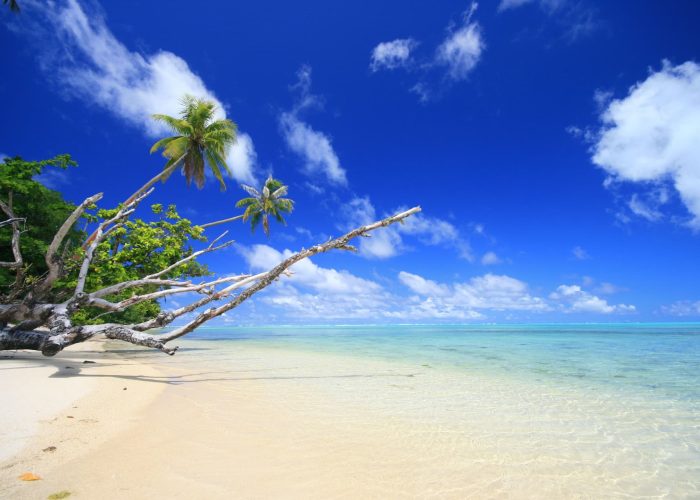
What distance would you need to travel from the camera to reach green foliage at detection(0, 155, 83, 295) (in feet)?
36.8

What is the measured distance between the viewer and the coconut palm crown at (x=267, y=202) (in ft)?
114

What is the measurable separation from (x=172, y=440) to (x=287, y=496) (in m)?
1.92

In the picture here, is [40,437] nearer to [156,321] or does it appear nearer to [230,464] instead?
[230,464]

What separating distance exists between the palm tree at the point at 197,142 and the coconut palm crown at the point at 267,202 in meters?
12.6

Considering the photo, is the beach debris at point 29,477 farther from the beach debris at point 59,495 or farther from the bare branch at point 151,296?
the bare branch at point 151,296

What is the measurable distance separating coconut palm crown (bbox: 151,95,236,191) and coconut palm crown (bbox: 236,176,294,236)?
12.6 meters

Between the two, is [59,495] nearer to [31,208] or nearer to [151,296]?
[151,296]

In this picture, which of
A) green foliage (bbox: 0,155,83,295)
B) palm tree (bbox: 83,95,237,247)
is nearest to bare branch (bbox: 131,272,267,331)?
green foliage (bbox: 0,155,83,295)

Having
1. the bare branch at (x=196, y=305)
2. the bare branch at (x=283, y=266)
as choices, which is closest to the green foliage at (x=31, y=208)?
the bare branch at (x=196, y=305)

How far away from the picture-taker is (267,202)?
115 ft

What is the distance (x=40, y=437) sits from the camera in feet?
12.1

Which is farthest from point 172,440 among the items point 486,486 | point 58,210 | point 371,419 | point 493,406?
point 58,210

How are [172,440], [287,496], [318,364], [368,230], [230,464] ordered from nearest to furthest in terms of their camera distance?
[287,496] < [230,464] < [172,440] < [368,230] < [318,364]

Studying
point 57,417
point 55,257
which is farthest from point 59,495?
point 55,257
